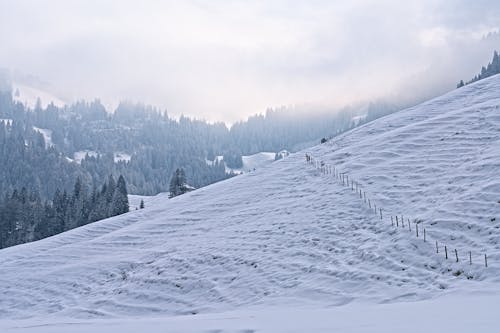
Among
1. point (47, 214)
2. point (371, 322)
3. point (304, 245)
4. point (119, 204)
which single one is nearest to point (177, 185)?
point (119, 204)

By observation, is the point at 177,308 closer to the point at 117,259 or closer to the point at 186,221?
the point at 117,259

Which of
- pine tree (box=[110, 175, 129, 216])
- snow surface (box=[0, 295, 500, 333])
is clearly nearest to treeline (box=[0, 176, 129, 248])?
pine tree (box=[110, 175, 129, 216])

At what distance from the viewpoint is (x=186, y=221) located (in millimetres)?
36312

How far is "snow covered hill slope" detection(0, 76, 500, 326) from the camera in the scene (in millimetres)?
18250

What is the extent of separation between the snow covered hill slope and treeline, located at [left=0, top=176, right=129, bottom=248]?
37.0m

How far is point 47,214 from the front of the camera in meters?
85.2

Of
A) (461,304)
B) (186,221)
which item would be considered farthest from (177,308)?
(186,221)

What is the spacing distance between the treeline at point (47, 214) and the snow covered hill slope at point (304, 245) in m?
37.0

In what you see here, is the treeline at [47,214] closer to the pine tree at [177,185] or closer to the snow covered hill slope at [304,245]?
the pine tree at [177,185]

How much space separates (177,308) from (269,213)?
12983 millimetres

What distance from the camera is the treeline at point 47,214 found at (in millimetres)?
79875

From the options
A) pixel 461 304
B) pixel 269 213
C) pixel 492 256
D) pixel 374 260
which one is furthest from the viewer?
pixel 269 213

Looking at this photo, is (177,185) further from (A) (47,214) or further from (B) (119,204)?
(A) (47,214)

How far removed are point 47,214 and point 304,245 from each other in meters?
74.0
